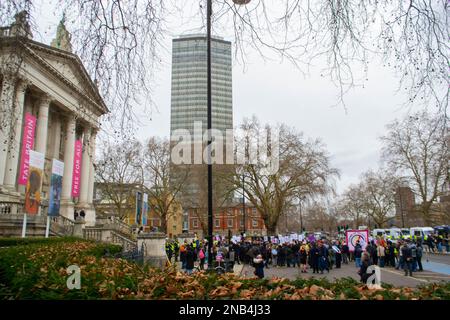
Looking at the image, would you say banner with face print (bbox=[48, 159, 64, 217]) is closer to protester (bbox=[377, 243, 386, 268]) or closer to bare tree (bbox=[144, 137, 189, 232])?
protester (bbox=[377, 243, 386, 268])

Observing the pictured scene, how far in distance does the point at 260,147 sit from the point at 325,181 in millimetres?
8938

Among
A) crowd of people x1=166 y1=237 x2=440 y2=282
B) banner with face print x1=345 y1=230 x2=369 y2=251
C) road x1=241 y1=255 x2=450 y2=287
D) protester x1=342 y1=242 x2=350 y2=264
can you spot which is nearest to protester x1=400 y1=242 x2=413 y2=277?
crowd of people x1=166 y1=237 x2=440 y2=282

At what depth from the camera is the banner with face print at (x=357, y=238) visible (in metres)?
22.2

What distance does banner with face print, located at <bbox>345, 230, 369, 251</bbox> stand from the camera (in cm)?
2222

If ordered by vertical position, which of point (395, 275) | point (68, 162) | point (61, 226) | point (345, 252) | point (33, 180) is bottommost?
point (395, 275)

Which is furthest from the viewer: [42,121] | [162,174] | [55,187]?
[162,174]

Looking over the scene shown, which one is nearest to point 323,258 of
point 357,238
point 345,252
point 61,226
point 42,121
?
point 357,238

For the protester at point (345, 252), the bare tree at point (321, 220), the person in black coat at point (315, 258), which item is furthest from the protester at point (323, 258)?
the bare tree at point (321, 220)

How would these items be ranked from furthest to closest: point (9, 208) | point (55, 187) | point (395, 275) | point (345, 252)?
1. point (345, 252)
2. point (9, 208)
3. point (55, 187)
4. point (395, 275)

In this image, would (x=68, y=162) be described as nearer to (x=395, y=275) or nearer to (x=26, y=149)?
(x=26, y=149)

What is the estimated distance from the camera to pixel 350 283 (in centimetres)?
433

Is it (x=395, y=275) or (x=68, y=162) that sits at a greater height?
(x=68, y=162)

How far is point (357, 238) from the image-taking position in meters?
23.2
